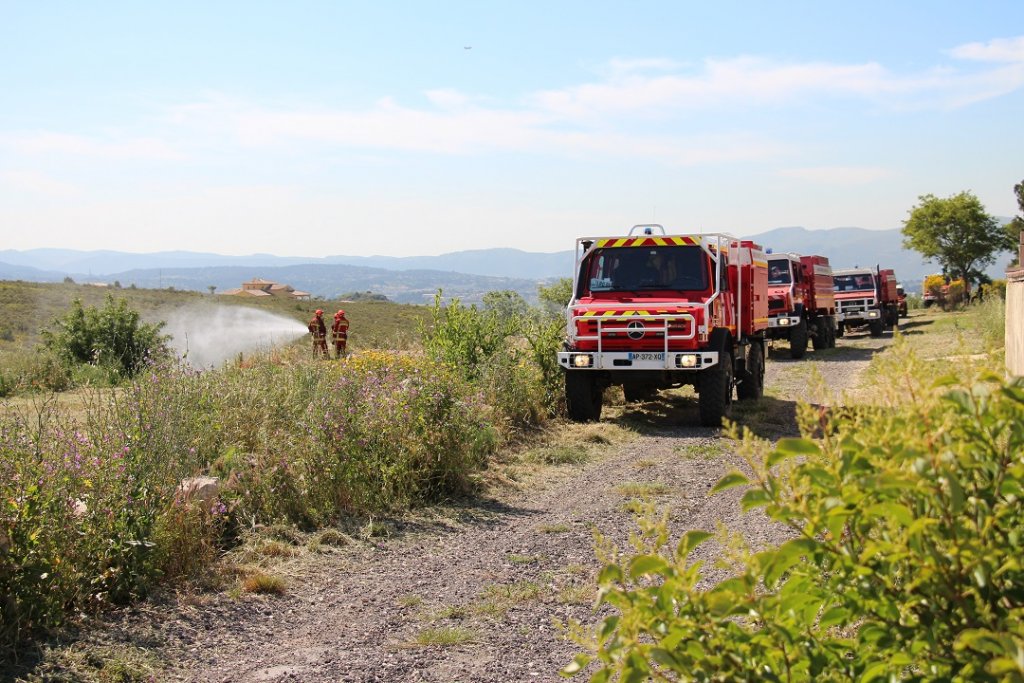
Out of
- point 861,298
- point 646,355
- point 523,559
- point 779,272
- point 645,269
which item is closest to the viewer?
point 523,559

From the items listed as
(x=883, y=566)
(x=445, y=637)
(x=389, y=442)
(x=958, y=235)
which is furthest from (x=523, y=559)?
(x=958, y=235)

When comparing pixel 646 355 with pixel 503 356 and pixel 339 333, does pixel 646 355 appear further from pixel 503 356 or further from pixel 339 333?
pixel 339 333

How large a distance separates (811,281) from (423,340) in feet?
52.6

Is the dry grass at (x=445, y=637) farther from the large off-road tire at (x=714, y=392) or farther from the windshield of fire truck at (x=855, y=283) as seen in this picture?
the windshield of fire truck at (x=855, y=283)

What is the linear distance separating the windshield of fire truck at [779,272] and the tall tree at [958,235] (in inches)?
1443

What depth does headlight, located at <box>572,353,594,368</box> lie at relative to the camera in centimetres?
1178

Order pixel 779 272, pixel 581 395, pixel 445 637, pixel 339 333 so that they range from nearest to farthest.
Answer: pixel 445 637, pixel 581 395, pixel 339 333, pixel 779 272

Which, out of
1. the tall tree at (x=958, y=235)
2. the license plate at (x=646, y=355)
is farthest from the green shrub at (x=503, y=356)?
the tall tree at (x=958, y=235)

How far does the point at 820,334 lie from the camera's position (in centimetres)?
2580

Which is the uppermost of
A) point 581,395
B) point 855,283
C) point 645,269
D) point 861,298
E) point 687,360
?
point 645,269

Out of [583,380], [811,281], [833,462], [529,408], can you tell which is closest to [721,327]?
[583,380]

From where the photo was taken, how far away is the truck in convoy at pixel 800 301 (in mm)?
22859

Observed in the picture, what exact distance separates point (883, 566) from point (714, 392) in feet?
33.2

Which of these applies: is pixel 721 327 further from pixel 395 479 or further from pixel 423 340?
pixel 395 479
